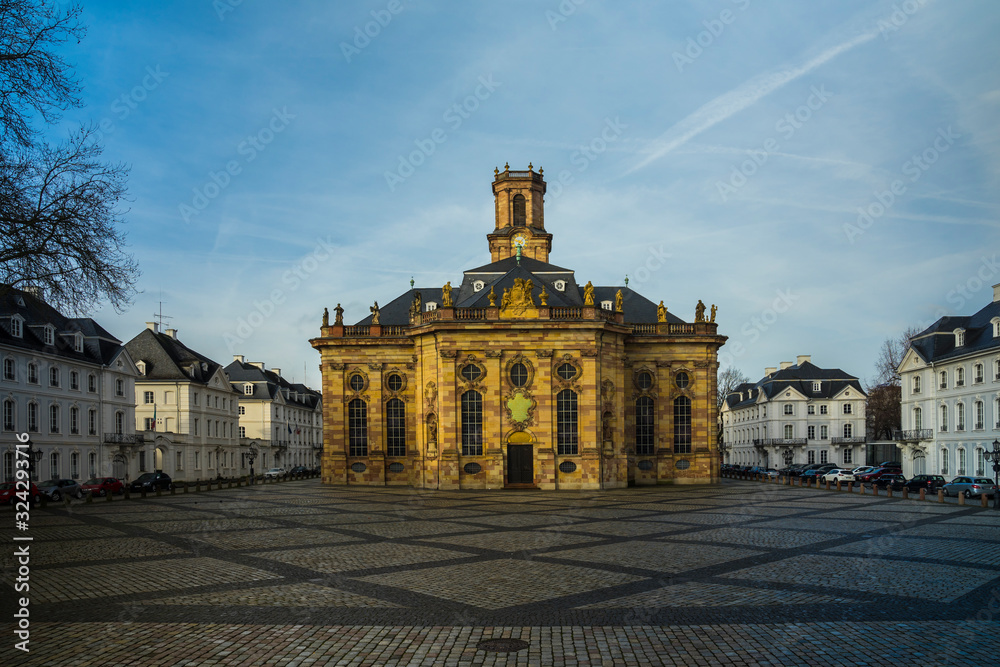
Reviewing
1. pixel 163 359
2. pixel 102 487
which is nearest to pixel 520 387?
pixel 102 487

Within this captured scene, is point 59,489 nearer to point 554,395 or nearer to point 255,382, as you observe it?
point 554,395

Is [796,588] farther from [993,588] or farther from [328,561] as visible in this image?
[328,561]

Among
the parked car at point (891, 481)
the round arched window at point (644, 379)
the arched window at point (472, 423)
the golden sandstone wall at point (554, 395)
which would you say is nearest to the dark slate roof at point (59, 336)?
the golden sandstone wall at point (554, 395)

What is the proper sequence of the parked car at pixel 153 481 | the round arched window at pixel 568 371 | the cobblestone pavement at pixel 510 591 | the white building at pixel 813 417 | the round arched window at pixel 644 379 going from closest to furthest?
the cobblestone pavement at pixel 510 591 → the round arched window at pixel 568 371 → the parked car at pixel 153 481 → the round arched window at pixel 644 379 → the white building at pixel 813 417

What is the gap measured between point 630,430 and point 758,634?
1647 inches

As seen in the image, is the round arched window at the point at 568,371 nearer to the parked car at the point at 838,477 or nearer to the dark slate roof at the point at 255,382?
the parked car at the point at 838,477

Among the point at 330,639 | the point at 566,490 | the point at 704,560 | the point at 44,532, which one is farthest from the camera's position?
the point at 566,490

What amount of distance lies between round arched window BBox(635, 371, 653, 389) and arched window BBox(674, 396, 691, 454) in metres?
2.16

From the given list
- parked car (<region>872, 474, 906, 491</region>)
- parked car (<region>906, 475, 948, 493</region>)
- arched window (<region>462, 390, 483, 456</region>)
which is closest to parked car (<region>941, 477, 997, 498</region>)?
parked car (<region>906, 475, 948, 493</region>)

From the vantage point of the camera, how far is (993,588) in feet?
47.5

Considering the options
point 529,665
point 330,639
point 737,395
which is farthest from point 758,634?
point 737,395

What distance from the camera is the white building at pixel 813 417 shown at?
8762 cm

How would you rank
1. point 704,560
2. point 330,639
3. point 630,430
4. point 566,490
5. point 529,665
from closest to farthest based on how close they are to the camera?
1. point 529,665
2. point 330,639
3. point 704,560
4. point 566,490
5. point 630,430

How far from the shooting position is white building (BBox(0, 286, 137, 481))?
46750 mm
